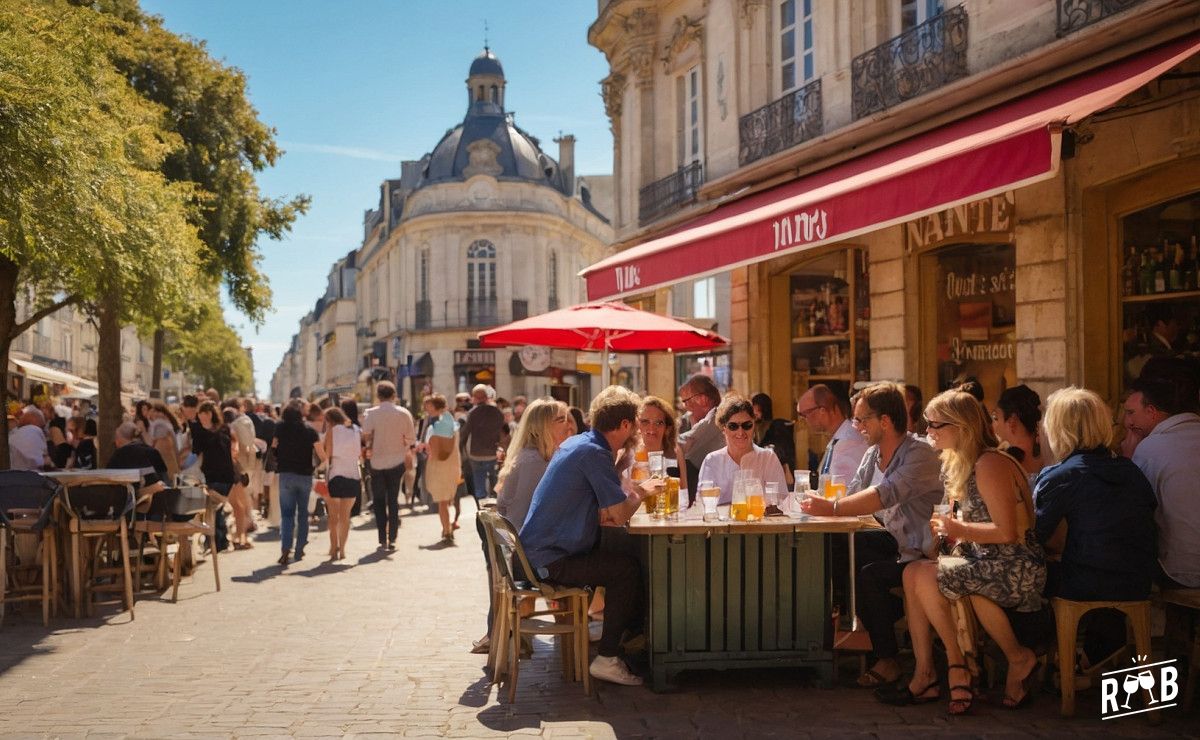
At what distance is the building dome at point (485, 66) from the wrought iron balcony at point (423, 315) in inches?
452

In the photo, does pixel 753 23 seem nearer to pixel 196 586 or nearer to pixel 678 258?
pixel 678 258

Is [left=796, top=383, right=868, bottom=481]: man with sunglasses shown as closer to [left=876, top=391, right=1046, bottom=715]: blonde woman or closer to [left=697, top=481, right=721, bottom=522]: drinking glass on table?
[left=697, top=481, right=721, bottom=522]: drinking glass on table

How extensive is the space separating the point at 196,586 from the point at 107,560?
2.75 feet

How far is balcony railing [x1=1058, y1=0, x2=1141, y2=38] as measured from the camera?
334 inches

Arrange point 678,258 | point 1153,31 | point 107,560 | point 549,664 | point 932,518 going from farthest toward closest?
point 107,560 → point 678,258 → point 1153,31 → point 549,664 → point 932,518

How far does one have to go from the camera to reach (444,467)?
47.4ft

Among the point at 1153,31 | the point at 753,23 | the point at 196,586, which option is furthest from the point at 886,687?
the point at 753,23

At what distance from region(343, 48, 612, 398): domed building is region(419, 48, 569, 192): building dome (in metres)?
0.06

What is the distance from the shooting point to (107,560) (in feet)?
33.4

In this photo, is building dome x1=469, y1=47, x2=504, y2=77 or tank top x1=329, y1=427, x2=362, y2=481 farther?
building dome x1=469, y1=47, x2=504, y2=77

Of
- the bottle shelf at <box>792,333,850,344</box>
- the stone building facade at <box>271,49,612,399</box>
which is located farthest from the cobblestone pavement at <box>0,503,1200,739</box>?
the stone building facade at <box>271,49,612,399</box>

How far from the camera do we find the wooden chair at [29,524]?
858 centimetres

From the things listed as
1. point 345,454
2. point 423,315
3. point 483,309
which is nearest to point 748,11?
point 345,454
